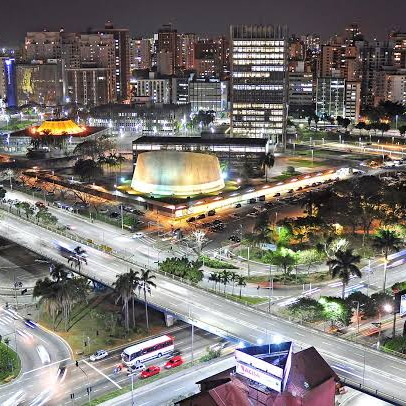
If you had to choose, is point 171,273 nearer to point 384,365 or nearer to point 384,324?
point 384,324

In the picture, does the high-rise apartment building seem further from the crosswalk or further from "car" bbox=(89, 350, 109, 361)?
"car" bbox=(89, 350, 109, 361)

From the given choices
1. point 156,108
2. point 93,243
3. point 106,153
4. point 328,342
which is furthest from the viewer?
point 156,108

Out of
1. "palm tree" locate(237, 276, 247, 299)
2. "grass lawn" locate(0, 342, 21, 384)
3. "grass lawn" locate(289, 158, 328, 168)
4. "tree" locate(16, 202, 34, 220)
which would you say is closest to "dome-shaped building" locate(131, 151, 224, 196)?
"tree" locate(16, 202, 34, 220)

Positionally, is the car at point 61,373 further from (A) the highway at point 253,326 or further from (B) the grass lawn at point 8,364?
(A) the highway at point 253,326

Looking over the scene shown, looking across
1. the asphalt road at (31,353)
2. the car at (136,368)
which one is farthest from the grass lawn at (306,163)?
the car at (136,368)

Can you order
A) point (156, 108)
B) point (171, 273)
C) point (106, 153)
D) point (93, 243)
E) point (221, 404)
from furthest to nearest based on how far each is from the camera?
point (156, 108)
point (106, 153)
point (93, 243)
point (171, 273)
point (221, 404)

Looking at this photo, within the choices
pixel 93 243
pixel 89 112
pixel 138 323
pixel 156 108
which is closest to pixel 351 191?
pixel 93 243

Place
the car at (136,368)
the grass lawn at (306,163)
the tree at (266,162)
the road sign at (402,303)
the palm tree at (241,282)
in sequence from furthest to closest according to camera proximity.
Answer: the grass lawn at (306,163), the tree at (266,162), the palm tree at (241,282), the road sign at (402,303), the car at (136,368)
